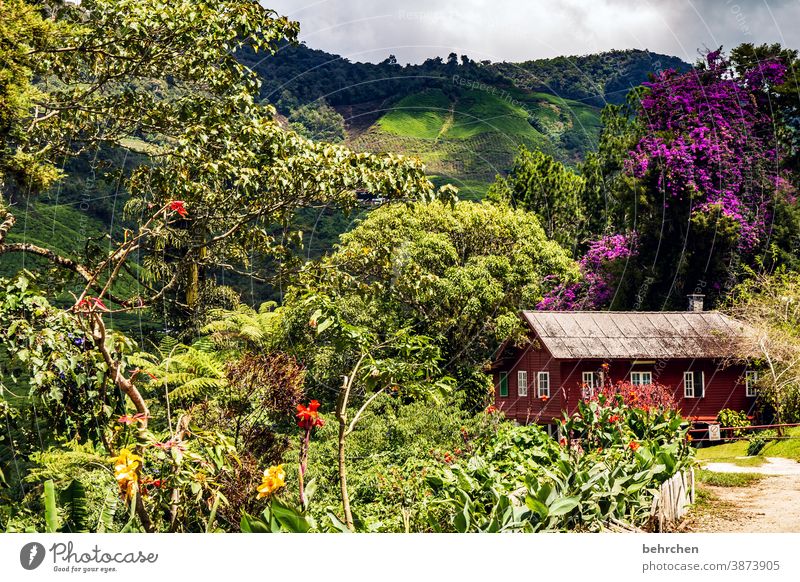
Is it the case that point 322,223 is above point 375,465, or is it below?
above

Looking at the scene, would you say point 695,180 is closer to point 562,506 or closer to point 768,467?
point 768,467

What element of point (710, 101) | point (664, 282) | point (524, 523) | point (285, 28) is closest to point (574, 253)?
point (664, 282)

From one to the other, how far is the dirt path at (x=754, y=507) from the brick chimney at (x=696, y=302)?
1013cm

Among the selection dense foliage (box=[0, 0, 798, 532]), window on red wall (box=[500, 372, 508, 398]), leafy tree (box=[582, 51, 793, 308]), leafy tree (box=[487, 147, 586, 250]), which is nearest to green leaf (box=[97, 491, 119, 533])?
dense foliage (box=[0, 0, 798, 532])

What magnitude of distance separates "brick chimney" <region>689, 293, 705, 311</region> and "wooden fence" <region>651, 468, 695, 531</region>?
44.6 feet

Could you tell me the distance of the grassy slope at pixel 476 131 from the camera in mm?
12516

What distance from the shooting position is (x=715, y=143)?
51.2 ft

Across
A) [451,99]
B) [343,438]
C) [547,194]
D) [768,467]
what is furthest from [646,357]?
[343,438]

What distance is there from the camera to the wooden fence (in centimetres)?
626

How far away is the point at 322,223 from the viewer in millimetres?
17000

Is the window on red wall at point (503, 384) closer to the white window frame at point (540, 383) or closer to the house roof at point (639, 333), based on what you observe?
the white window frame at point (540, 383)

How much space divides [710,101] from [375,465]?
36.1ft

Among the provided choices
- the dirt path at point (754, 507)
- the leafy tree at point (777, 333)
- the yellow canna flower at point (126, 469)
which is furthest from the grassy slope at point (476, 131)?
the leafy tree at point (777, 333)
